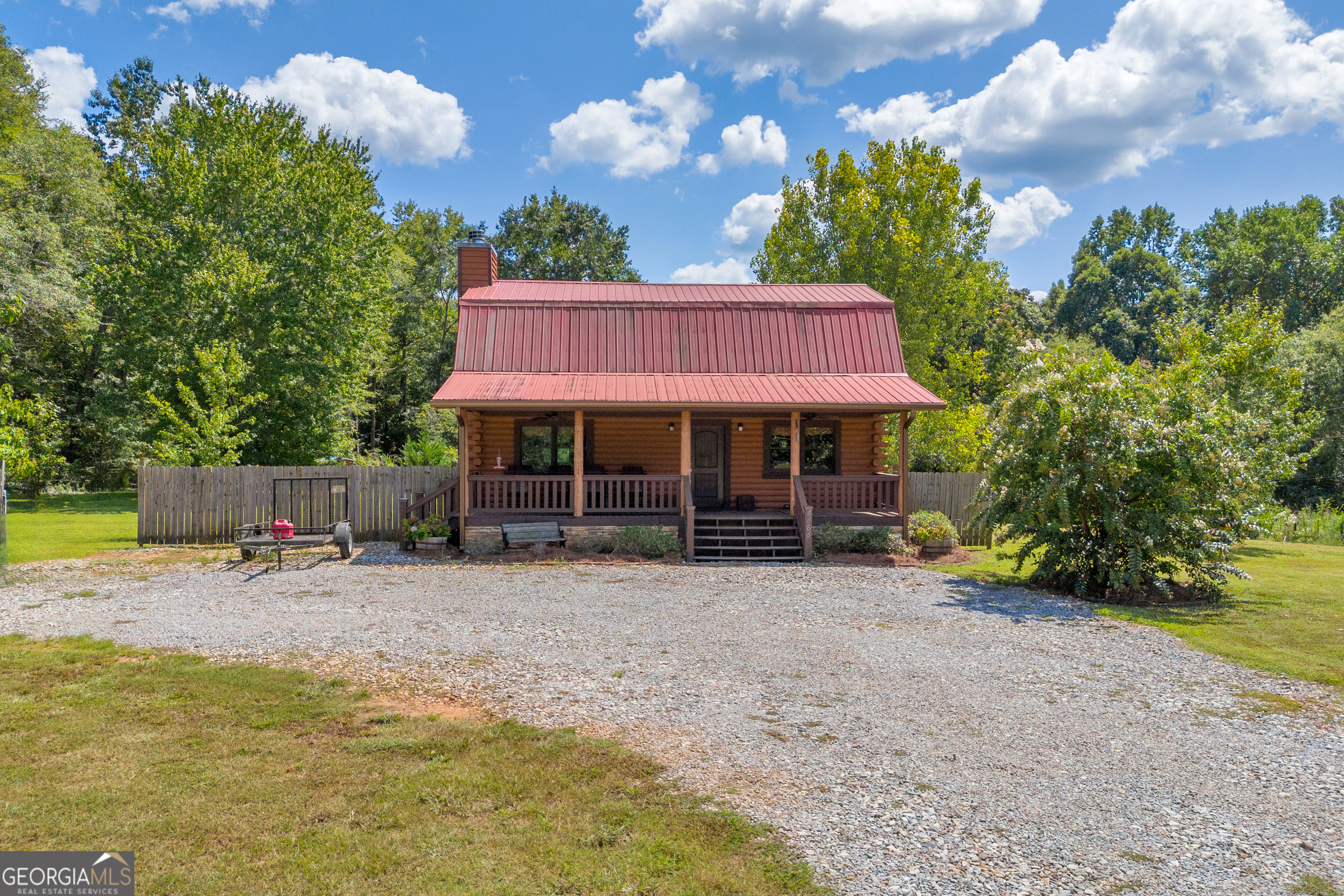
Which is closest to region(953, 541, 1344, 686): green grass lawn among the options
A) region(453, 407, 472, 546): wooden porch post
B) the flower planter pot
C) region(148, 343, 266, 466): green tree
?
the flower planter pot

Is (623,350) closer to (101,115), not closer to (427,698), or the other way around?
(427,698)

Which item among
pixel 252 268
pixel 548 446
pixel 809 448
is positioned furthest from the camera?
pixel 252 268

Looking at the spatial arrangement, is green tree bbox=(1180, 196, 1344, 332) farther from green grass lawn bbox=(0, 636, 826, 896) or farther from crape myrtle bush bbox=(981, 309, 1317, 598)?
green grass lawn bbox=(0, 636, 826, 896)

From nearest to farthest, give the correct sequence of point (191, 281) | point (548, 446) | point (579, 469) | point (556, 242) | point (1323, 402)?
point (579, 469)
point (548, 446)
point (191, 281)
point (1323, 402)
point (556, 242)

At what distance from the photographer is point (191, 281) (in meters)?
22.8

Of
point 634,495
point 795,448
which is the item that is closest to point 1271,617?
point 795,448

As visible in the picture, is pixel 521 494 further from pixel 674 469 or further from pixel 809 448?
pixel 809 448

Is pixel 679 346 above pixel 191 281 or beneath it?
beneath

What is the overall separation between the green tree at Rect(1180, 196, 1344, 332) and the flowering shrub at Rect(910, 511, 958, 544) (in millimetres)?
32120

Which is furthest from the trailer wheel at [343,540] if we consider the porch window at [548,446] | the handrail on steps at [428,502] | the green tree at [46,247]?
the green tree at [46,247]

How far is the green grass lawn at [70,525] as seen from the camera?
14555 millimetres

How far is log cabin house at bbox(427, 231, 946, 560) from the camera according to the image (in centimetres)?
1540

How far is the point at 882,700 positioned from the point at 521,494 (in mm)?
10766

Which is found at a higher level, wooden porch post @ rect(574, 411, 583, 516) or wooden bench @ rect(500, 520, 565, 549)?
wooden porch post @ rect(574, 411, 583, 516)
